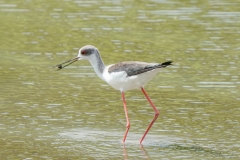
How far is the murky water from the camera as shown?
1192 cm

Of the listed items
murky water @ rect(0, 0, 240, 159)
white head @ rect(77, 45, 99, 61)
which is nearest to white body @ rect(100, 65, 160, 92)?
white head @ rect(77, 45, 99, 61)

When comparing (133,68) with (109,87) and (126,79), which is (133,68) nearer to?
(126,79)

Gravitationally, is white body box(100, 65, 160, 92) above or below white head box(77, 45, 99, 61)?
below

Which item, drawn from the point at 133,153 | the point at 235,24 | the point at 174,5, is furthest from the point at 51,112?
the point at 174,5

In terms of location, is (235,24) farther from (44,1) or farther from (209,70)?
(44,1)

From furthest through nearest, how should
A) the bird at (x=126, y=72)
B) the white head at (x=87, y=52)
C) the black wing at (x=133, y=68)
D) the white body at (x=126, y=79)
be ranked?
1. the white head at (x=87, y=52)
2. the white body at (x=126, y=79)
3. the bird at (x=126, y=72)
4. the black wing at (x=133, y=68)

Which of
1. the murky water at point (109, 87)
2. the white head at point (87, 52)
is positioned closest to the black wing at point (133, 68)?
the white head at point (87, 52)

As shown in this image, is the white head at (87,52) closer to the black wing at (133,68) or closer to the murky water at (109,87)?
the black wing at (133,68)

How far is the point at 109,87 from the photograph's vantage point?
15867 millimetres

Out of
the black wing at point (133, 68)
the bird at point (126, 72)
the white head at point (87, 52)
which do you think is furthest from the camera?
the white head at point (87, 52)

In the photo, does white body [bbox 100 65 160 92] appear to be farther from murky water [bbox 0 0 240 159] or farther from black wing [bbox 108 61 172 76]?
murky water [bbox 0 0 240 159]

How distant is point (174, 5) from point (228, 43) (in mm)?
4620

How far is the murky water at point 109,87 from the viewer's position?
11922mm

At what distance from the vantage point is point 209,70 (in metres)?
16.7
